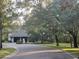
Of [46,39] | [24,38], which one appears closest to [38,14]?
[46,39]

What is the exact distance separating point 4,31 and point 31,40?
48.3 meters

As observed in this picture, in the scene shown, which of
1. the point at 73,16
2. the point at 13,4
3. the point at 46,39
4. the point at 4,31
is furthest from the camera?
the point at 46,39

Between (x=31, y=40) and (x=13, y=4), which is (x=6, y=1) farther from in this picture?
(x=31, y=40)

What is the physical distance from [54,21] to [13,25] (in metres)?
7.16

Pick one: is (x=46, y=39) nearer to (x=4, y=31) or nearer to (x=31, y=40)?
(x=31, y=40)

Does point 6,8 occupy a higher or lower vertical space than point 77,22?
higher

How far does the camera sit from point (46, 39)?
93875 millimetres

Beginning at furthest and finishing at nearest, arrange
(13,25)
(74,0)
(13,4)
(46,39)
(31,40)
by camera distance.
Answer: (31,40)
(46,39)
(13,25)
(13,4)
(74,0)

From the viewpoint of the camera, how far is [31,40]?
10150cm

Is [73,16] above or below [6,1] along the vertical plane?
below

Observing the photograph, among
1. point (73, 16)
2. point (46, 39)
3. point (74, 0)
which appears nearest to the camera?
point (74, 0)

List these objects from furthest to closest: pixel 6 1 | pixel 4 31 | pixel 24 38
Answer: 1. pixel 24 38
2. pixel 4 31
3. pixel 6 1

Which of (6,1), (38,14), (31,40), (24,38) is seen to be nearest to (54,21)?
(38,14)

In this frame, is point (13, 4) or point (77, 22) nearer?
point (77, 22)
